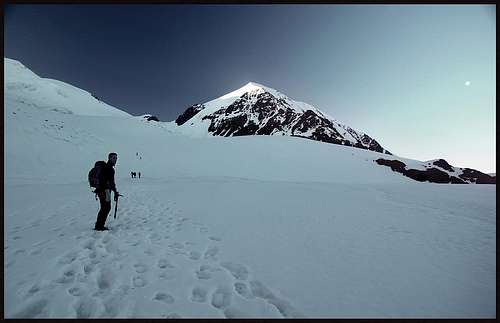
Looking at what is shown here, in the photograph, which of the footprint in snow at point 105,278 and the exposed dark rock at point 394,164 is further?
the exposed dark rock at point 394,164

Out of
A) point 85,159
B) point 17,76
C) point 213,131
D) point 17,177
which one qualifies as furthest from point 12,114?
point 213,131

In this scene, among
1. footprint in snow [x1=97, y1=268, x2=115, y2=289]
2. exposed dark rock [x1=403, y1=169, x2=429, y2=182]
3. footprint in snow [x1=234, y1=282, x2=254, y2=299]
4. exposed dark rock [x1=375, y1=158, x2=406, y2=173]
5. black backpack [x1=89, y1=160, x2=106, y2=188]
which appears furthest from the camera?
exposed dark rock [x1=375, y1=158, x2=406, y2=173]

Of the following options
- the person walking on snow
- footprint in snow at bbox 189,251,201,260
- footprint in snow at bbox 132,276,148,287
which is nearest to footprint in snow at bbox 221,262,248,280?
footprint in snow at bbox 189,251,201,260

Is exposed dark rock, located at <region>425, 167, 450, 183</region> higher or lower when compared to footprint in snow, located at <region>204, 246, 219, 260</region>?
higher

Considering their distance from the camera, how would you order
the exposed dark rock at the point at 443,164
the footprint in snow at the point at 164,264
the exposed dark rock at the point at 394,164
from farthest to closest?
the exposed dark rock at the point at 443,164 < the exposed dark rock at the point at 394,164 < the footprint in snow at the point at 164,264

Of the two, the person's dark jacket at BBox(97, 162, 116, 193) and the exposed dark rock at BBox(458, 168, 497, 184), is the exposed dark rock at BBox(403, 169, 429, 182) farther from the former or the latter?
the person's dark jacket at BBox(97, 162, 116, 193)

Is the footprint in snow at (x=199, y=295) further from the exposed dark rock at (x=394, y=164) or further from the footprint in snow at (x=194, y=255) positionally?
the exposed dark rock at (x=394, y=164)

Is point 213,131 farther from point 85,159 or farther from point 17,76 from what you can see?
point 85,159

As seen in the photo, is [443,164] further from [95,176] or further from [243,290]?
[95,176]

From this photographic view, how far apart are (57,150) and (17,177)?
9588mm

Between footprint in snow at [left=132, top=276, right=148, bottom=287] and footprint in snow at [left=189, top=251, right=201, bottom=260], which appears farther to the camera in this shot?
footprint in snow at [left=189, top=251, right=201, bottom=260]

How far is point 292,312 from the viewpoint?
9.96 ft

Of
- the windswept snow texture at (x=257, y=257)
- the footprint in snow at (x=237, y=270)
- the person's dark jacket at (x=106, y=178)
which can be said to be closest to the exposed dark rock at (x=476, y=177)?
the windswept snow texture at (x=257, y=257)

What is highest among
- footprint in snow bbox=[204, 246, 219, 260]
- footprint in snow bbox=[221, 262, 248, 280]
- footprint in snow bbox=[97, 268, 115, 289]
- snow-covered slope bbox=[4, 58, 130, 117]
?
snow-covered slope bbox=[4, 58, 130, 117]
